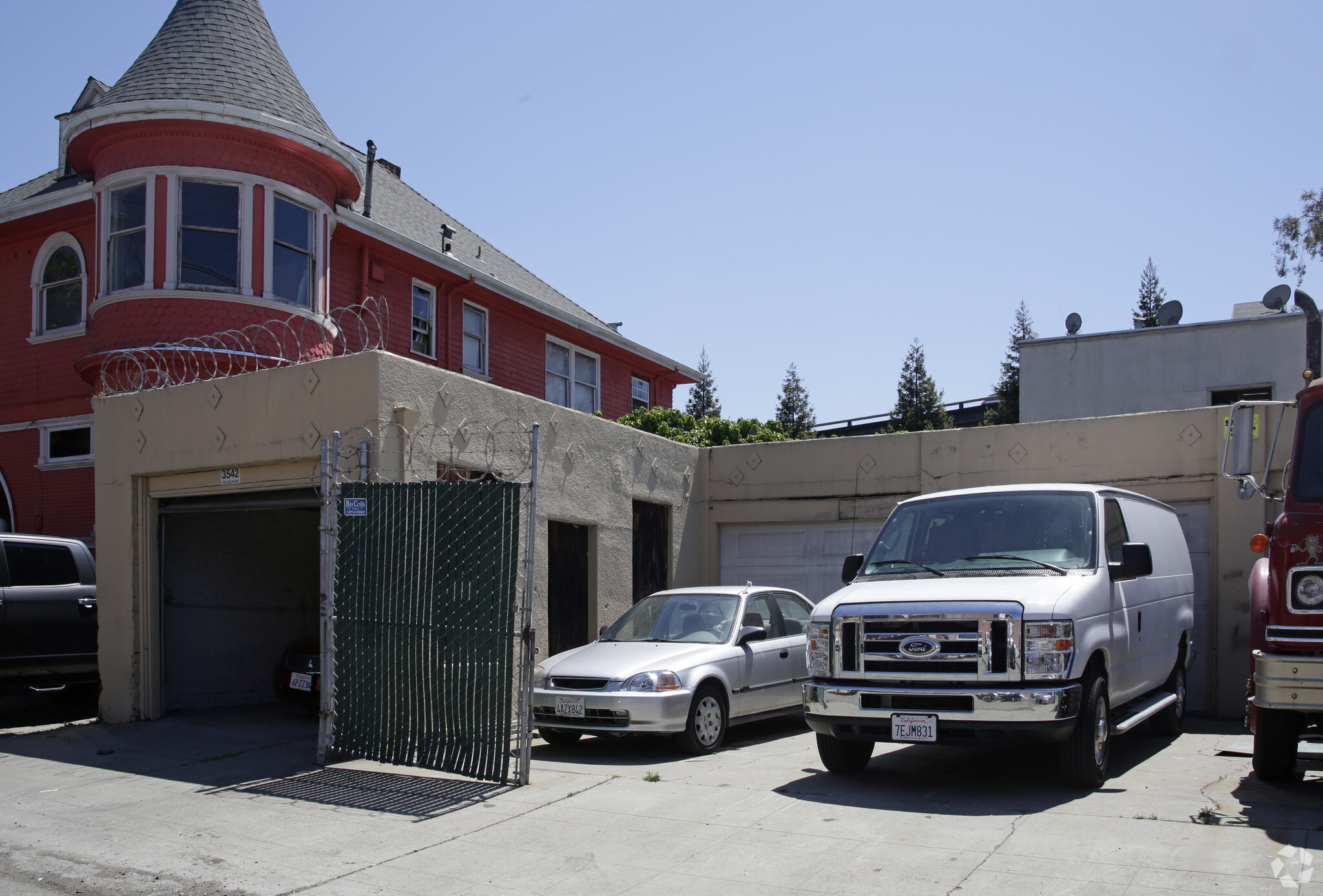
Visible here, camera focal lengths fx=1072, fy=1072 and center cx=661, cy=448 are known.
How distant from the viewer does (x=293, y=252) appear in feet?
51.0

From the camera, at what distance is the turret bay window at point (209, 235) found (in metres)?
14.7

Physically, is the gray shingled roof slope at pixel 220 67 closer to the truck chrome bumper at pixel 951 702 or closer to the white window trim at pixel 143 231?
the white window trim at pixel 143 231

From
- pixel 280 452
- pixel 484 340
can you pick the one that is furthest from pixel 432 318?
pixel 280 452

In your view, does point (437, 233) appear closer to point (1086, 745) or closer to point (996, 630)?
point (996, 630)

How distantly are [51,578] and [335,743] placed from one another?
533 cm

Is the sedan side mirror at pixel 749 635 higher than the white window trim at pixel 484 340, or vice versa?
→ the white window trim at pixel 484 340

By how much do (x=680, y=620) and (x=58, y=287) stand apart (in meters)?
13.2

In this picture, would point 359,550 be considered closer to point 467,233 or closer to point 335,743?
point 335,743

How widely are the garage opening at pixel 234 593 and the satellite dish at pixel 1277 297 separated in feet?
64.3

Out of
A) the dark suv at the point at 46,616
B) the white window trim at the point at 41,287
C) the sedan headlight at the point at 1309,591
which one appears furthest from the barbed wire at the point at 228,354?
the sedan headlight at the point at 1309,591

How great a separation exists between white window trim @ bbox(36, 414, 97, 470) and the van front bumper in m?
13.7

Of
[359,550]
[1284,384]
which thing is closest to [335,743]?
[359,550]

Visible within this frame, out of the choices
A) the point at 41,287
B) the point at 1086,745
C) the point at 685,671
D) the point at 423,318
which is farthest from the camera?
the point at 423,318

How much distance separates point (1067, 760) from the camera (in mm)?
7227
